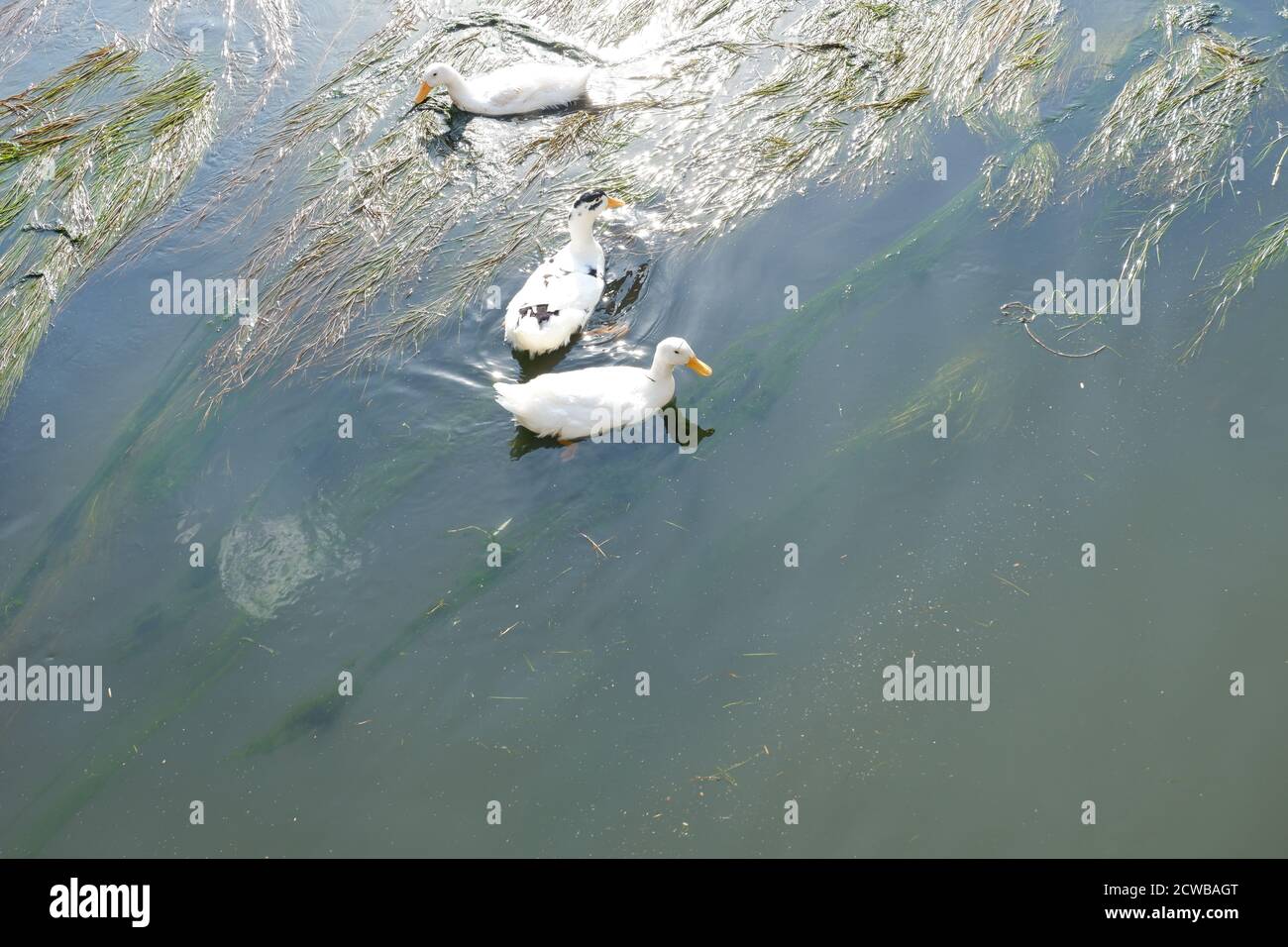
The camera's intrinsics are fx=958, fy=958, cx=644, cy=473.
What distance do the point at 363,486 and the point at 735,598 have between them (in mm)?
2127

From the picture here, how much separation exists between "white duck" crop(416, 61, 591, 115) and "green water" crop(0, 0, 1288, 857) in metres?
1.43

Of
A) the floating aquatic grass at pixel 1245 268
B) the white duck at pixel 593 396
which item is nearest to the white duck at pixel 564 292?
the white duck at pixel 593 396

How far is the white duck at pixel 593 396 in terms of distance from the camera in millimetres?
5172

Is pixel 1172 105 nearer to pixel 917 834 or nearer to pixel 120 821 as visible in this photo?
pixel 917 834

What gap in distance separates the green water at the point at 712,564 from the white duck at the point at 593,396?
18 centimetres

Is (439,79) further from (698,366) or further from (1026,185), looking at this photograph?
(1026,185)

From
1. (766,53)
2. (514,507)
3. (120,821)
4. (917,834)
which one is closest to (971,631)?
(917,834)

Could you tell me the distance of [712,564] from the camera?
481 centimetres

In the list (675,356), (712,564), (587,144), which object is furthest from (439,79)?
(712,564)

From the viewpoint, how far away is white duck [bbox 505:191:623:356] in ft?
18.5

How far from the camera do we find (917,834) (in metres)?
3.92

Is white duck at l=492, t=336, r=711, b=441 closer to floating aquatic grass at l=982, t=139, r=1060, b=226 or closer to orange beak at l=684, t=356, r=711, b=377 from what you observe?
orange beak at l=684, t=356, r=711, b=377
